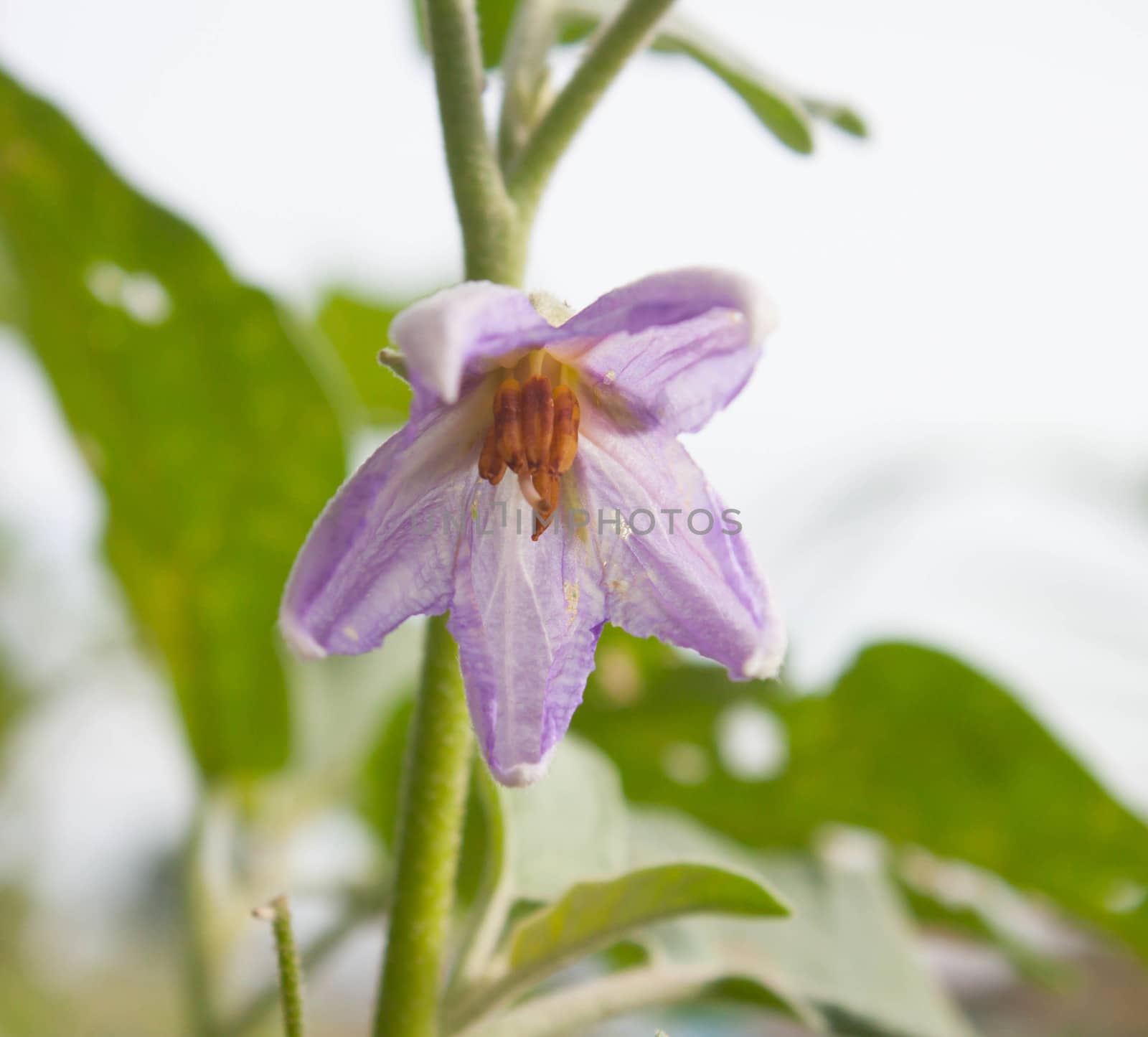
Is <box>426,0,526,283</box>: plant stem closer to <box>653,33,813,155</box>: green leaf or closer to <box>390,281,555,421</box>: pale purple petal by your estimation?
<box>390,281,555,421</box>: pale purple petal

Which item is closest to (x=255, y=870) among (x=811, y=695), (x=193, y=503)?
(x=193, y=503)

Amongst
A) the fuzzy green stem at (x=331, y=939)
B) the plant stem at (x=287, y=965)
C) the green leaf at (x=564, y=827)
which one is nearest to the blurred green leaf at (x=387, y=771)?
the fuzzy green stem at (x=331, y=939)

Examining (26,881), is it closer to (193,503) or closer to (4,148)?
(193,503)

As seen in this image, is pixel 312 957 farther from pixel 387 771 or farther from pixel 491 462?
pixel 491 462

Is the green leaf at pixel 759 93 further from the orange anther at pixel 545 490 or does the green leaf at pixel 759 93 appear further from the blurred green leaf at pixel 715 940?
the blurred green leaf at pixel 715 940

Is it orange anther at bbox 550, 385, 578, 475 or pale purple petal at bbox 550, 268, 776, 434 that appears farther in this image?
orange anther at bbox 550, 385, 578, 475

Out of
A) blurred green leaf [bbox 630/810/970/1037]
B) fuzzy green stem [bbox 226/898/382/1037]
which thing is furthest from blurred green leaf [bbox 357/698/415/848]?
blurred green leaf [bbox 630/810/970/1037]
